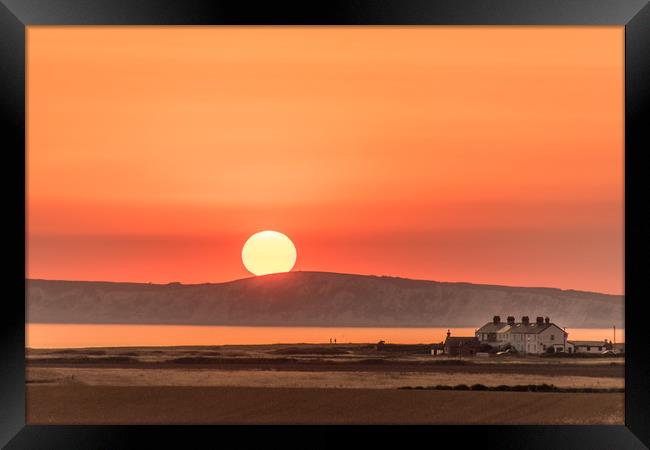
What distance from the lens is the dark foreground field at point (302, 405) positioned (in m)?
6.26

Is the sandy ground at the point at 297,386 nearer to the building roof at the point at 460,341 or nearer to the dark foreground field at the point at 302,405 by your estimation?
the dark foreground field at the point at 302,405

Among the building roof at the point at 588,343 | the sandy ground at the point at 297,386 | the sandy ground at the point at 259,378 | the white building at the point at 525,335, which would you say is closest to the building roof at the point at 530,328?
the white building at the point at 525,335

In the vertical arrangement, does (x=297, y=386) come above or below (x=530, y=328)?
below

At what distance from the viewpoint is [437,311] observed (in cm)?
753

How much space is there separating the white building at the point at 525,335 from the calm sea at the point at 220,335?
0.17 meters

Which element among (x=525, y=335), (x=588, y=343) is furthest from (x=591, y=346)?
(x=525, y=335)

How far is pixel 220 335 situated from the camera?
7.49 meters

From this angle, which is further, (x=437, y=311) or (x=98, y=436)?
(x=437, y=311)

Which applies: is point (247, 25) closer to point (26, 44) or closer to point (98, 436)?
point (26, 44)

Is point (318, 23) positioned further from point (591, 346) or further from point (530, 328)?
point (530, 328)

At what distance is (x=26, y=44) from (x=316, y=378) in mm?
4054

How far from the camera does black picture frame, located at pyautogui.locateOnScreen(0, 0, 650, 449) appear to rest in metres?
3.47

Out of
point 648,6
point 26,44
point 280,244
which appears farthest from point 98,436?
point 280,244

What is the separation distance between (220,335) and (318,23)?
14.6 feet
